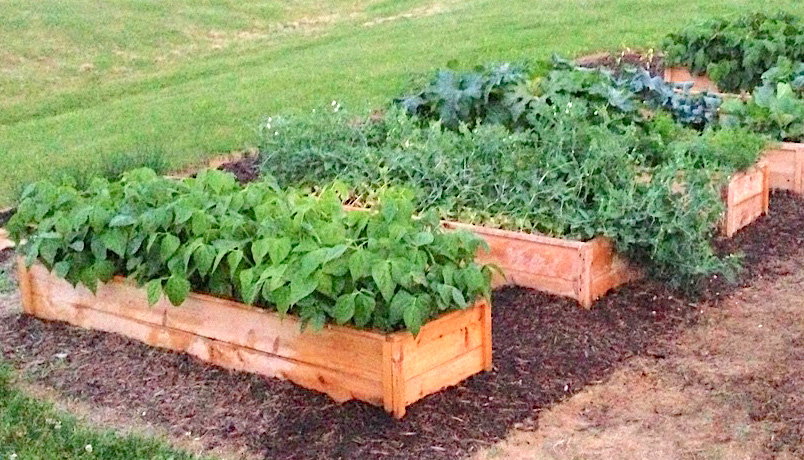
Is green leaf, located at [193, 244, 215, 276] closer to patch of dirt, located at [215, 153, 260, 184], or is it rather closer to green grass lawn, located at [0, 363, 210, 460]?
green grass lawn, located at [0, 363, 210, 460]

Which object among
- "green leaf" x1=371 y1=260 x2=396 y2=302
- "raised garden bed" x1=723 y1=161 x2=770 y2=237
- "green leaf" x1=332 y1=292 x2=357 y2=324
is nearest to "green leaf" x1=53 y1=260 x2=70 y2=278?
"green leaf" x1=332 y1=292 x2=357 y2=324

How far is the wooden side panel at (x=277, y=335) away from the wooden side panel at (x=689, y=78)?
7121 millimetres

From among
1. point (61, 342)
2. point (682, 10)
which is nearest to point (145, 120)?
point (61, 342)

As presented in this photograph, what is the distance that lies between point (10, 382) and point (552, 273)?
8.98 ft

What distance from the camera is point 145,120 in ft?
38.7

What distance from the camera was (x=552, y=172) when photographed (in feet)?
22.5

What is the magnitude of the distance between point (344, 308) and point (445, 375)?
0.62m

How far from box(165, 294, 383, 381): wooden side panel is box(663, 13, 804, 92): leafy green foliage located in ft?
22.6

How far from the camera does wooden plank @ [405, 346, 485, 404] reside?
5023mm

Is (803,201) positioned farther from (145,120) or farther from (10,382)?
(145,120)

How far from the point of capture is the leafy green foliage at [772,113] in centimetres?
865

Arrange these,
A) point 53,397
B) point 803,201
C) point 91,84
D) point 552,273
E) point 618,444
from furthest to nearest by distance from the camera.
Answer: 1. point 91,84
2. point 803,201
3. point 552,273
4. point 53,397
5. point 618,444

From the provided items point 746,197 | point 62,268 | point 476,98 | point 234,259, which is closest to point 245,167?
point 476,98

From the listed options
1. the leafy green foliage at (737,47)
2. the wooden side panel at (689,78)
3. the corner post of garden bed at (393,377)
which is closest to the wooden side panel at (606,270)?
the corner post of garden bed at (393,377)
